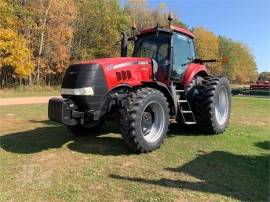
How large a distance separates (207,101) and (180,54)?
4.36 feet

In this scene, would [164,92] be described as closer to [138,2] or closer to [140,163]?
[140,163]

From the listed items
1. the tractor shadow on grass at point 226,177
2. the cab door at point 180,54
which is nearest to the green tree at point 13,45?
the cab door at point 180,54

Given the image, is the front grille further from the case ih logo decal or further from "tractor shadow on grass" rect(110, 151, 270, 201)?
"tractor shadow on grass" rect(110, 151, 270, 201)

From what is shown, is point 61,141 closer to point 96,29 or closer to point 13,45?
point 13,45

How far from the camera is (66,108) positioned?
19.9 ft

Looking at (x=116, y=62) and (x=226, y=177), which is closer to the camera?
→ (x=226, y=177)

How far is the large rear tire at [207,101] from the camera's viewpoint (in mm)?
7867

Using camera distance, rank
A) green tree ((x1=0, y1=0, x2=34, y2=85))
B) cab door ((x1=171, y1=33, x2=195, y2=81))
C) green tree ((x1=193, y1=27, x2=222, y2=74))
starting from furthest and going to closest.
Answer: green tree ((x1=193, y1=27, x2=222, y2=74)) < green tree ((x1=0, y1=0, x2=34, y2=85)) < cab door ((x1=171, y1=33, x2=195, y2=81))

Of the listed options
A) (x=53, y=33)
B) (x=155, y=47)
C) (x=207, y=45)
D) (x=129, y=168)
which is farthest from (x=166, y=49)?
(x=207, y=45)

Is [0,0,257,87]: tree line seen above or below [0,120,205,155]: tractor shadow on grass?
above

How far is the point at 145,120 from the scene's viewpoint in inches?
262

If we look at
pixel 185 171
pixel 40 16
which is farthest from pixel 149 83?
pixel 40 16

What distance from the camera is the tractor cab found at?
305 inches

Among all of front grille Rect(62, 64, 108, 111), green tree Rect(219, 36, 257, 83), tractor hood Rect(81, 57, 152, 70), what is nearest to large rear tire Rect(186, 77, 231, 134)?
tractor hood Rect(81, 57, 152, 70)
